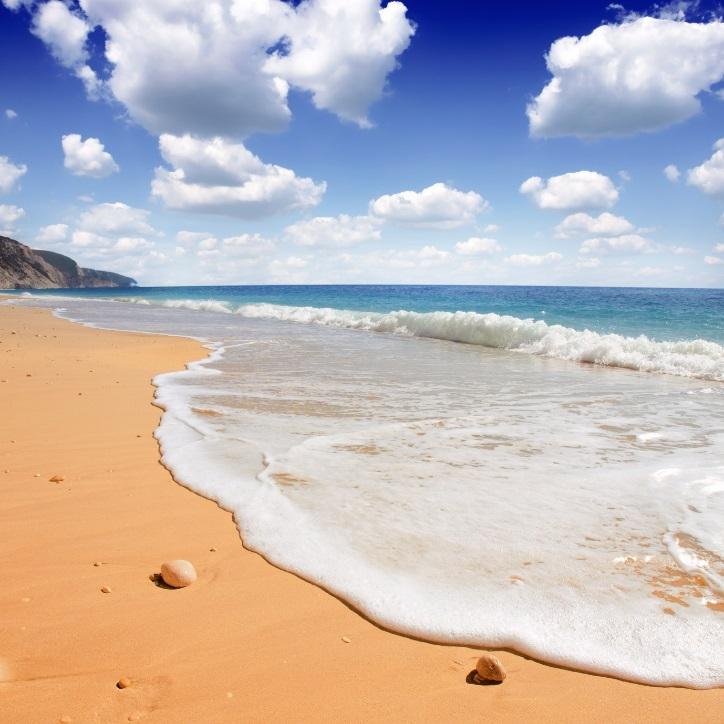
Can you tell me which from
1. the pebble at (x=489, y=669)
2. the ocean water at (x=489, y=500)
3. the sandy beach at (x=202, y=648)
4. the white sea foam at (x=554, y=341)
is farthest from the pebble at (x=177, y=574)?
the white sea foam at (x=554, y=341)

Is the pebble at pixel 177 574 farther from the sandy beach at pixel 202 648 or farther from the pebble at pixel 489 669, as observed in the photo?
the pebble at pixel 489 669

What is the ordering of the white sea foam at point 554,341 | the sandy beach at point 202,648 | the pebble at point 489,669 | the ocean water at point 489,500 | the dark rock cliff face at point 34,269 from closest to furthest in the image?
the sandy beach at point 202,648 → the pebble at point 489,669 → the ocean water at point 489,500 → the white sea foam at point 554,341 → the dark rock cliff face at point 34,269

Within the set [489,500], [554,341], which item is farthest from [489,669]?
[554,341]

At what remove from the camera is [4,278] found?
373 feet

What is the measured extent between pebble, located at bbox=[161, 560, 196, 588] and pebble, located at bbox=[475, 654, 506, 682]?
4.69 feet

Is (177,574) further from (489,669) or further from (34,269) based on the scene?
(34,269)

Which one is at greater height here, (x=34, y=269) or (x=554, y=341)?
(x=34, y=269)

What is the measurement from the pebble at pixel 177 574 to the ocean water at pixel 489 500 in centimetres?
46

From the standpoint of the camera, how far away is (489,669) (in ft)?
6.64

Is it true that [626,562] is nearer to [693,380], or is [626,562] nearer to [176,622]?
[176,622]

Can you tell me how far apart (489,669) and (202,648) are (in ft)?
3.74

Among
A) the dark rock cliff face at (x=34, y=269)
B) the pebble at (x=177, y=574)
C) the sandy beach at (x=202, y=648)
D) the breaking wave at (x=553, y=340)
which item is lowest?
the sandy beach at (x=202, y=648)

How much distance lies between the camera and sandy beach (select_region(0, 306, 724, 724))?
1.88 meters

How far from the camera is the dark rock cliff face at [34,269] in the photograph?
11650 cm
